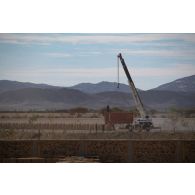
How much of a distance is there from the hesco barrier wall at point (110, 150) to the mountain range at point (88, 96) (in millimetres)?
648

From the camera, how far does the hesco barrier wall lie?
9.95 metres

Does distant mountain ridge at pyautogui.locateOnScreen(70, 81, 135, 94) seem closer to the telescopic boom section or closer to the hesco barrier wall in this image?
the telescopic boom section

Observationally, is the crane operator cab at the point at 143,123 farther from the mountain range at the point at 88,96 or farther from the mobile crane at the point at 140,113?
the mountain range at the point at 88,96

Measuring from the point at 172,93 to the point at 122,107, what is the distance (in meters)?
0.94

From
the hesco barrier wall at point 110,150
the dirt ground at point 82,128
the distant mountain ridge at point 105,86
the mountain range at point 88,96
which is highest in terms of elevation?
the distant mountain ridge at point 105,86

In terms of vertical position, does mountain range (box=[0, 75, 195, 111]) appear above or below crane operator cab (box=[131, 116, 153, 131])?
above

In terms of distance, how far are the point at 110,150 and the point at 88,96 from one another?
1055mm

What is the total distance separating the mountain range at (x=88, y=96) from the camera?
32.3ft

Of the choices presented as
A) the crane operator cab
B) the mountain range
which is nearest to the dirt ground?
the crane operator cab

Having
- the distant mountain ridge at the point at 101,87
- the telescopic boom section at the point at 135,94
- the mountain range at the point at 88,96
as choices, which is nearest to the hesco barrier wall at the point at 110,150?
the telescopic boom section at the point at 135,94

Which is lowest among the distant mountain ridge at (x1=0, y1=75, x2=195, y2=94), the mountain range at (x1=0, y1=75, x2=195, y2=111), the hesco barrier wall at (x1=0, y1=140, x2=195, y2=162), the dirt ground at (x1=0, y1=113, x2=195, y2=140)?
the hesco barrier wall at (x1=0, y1=140, x2=195, y2=162)

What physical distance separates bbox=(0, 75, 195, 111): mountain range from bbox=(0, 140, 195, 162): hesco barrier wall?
648mm

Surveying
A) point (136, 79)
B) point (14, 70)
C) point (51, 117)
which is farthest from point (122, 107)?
point (14, 70)

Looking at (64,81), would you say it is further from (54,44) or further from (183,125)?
(183,125)
